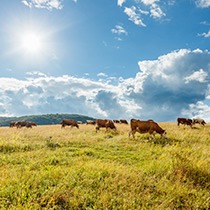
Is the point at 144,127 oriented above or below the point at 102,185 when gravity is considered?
above

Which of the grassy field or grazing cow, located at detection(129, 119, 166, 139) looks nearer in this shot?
the grassy field

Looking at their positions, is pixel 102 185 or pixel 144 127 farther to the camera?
pixel 144 127

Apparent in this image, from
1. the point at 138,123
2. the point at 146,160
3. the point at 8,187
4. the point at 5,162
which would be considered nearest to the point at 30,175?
the point at 8,187

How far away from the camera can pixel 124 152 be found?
15102mm

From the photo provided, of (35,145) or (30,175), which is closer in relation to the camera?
(30,175)

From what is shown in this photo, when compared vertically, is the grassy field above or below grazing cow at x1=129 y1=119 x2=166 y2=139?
below

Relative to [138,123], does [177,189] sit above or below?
below

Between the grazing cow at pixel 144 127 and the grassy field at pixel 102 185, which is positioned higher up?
the grazing cow at pixel 144 127

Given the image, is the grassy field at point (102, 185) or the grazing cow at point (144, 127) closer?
the grassy field at point (102, 185)

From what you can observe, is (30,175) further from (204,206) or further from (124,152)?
(124,152)

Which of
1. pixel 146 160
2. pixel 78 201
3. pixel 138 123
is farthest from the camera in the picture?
pixel 138 123

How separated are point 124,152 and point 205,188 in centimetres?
609

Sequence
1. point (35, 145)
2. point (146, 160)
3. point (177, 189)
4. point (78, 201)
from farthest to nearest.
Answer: point (35, 145)
point (146, 160)
point (177, 189)
point (78, 201)

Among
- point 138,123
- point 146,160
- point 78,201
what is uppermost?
point 138,123
